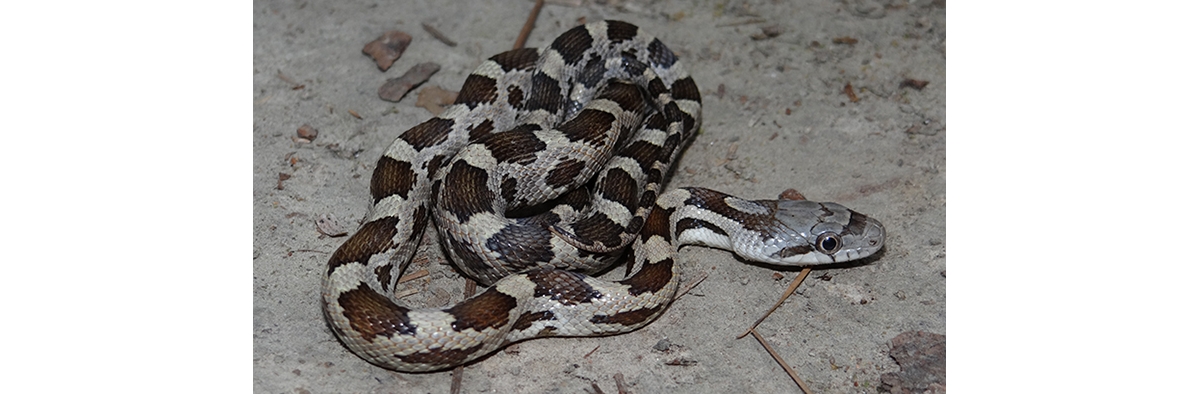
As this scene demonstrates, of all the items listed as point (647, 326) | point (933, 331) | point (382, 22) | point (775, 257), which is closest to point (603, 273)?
point (647, 326)

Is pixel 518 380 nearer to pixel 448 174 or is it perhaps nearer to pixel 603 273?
Result: pixel 603 273

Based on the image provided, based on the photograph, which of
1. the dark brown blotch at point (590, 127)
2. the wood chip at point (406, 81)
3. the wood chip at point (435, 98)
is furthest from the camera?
the wood chip at point (406, 81)

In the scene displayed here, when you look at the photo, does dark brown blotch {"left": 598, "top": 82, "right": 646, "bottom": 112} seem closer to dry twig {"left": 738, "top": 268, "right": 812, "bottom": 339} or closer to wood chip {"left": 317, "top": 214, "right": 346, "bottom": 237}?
dry twig {"left": 738, "top": 268, "right": 812, "bottom": 339}

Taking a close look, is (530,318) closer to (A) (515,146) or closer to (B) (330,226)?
(A) (515,146)

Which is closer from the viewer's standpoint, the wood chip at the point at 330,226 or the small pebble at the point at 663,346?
the small pebble at the point at 663,346

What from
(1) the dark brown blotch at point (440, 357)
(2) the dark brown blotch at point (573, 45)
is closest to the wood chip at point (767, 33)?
(2) the dark brown blotch at point (573, 45)

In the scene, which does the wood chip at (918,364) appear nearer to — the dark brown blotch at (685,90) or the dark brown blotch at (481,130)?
the dark brown blotch at (685,90)

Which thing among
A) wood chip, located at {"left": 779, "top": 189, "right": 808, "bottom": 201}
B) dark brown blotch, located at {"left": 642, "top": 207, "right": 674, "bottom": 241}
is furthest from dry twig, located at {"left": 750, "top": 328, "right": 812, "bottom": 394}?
wood chip, located at {"left": 779, "top": 189, "right": 808, "bottom": 201}
